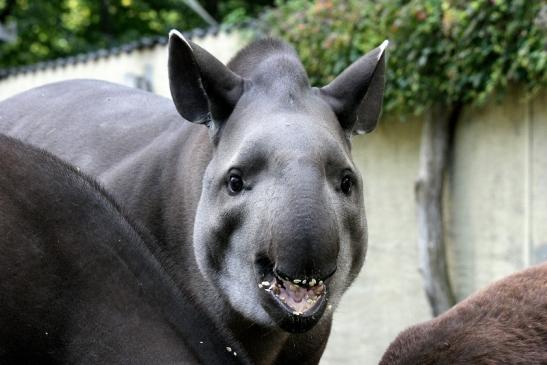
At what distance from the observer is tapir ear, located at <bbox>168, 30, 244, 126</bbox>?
5188mm

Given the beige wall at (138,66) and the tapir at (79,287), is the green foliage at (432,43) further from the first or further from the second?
the tapir at (79,287)

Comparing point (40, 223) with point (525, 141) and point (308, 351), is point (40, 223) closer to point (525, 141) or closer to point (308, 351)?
point (308, 351)

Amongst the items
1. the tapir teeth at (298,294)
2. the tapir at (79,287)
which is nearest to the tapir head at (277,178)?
the tapir teeth at (298,294)

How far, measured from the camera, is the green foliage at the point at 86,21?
26.7 metres

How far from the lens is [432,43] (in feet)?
32.5

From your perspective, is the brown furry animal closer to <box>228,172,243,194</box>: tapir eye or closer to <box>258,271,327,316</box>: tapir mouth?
<box>258,271,327,316</box>: tapir mouth

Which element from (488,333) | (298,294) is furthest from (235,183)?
(488,333)

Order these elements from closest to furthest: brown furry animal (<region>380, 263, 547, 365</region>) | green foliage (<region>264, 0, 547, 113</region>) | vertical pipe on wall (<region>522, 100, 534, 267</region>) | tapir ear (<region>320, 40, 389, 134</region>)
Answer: brown furry animal (<region>380, 263, 547, 365</region>) < tapir ear (<region>320, 40, 389, 134</region>) < green foliage (<region>264, 0, 547, 113</region>) < vertical pipe on wall (<region>522, 100, 534, 267</region>)

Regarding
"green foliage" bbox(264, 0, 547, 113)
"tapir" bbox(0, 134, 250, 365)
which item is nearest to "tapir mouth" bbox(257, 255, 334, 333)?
"tapir" bbox(0, 134, 250, 365)

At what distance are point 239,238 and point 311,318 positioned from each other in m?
0.56

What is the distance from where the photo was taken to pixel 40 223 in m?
3.68

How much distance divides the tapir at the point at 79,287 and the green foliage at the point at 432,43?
552 centimetres

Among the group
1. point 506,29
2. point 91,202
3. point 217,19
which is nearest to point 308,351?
point 91,202

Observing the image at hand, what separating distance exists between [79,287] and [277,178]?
123 cm
